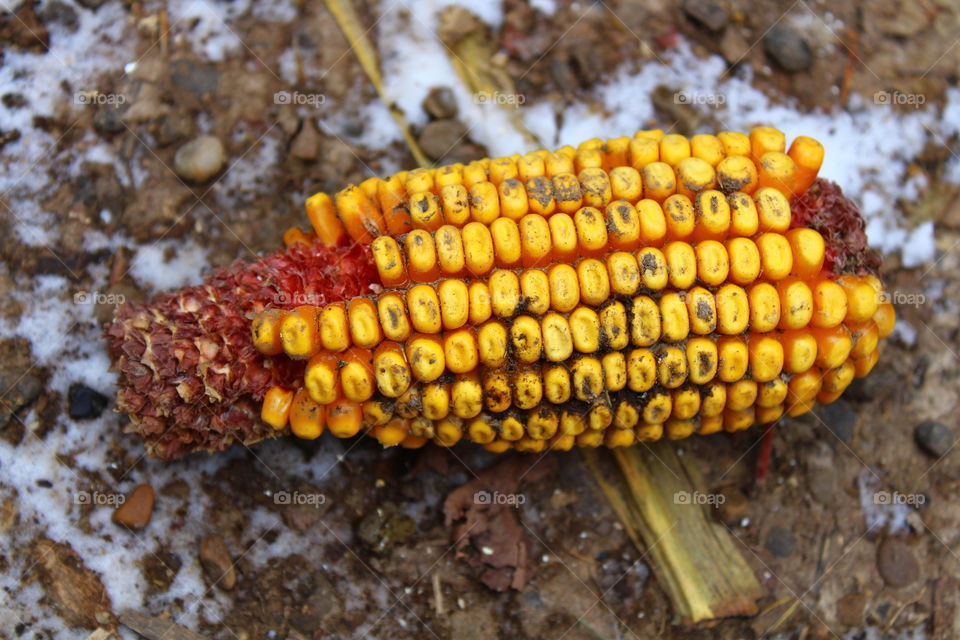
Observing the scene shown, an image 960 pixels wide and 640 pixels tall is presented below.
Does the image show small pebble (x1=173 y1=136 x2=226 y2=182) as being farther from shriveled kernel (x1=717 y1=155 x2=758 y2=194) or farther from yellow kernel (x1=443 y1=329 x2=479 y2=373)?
shriveled kernel (x1=717 y1=155 x2=758 y2=194)

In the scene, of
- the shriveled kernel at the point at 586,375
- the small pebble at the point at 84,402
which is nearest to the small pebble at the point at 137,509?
the small pebble at the point at 84,402

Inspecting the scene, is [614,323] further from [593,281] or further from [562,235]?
[562,235]

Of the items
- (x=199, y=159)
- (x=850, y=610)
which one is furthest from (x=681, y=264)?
(x=199, y=159)

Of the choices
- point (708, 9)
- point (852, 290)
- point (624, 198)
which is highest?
point (708, 9)

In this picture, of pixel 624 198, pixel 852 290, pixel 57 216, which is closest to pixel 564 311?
pixel 624 198

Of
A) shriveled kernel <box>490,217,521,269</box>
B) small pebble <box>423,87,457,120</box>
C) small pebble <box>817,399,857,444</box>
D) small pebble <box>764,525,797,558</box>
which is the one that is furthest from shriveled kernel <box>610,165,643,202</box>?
small pebble <box>764,525,797,558</box>

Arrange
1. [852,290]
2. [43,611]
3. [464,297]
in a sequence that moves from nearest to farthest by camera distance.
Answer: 1. [464,297]
2. [852,290]
3. [43,611]

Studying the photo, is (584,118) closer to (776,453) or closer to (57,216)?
(776,453)
